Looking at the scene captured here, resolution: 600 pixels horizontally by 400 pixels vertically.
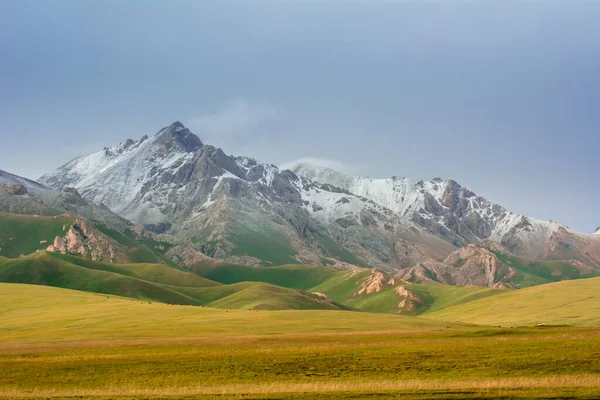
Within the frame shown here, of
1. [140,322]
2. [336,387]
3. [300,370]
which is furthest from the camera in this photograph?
[140,322]

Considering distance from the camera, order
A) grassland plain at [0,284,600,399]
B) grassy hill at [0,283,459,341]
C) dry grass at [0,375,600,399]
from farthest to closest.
Result: 1. grassy hill at [0,283,459,341]
2. grassland plain at [0,284,600,399]
3. dry grass at [0,375,600,399]

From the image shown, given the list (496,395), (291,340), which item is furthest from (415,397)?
(291,340)

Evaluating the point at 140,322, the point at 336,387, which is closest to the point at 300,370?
the point at 336,387

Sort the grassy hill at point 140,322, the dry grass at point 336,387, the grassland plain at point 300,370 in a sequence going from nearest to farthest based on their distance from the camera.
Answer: the dry grass at point 336,387 → the grassland plain at point 300,370 → the grassy hill at point 140,322

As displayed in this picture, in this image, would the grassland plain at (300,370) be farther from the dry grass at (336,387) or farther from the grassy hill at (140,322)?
the grassy hill at (140,322)

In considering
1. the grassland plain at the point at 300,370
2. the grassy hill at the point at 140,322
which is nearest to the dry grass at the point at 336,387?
the grassland plain at the point at 300,370

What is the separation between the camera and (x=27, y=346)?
88000mm

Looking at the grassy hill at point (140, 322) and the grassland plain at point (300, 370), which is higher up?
the grassy hill at point (140, 322)

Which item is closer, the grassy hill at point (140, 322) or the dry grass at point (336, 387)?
the dry grass at point (336, 387)

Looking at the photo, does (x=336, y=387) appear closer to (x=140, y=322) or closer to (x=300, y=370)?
(x=300, y=370)

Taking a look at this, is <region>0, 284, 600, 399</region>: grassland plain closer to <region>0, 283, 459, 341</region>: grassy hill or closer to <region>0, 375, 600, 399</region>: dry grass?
<region>0, 375, 600, 399</region>: dry grass

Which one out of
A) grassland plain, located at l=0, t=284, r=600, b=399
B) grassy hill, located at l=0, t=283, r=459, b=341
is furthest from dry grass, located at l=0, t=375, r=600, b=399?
grassy hill, located at l=0, t=283, r=459, b=341

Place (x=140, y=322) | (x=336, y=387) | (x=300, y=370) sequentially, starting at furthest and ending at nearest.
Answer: (x=140, y=322)
(x=300, y=370)
(x=336, y=387)

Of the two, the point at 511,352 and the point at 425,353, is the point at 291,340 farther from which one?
the point at 511,352
